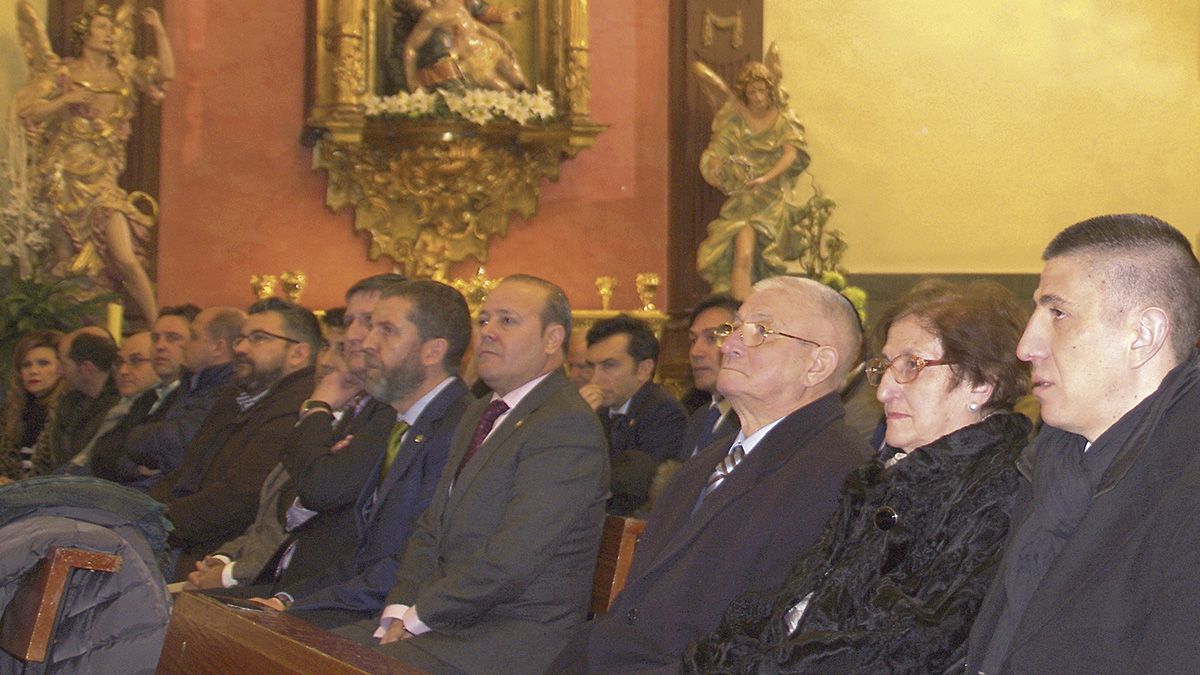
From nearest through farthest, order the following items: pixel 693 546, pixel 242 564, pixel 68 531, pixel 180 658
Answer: pixel 180 658, pixel 693 546, pixel 68 531, pixel 242 564

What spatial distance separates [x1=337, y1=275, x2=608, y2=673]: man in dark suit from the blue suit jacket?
0.43ft

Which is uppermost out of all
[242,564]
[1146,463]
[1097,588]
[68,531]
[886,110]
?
[886,110]

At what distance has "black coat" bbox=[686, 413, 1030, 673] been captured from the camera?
244 cm

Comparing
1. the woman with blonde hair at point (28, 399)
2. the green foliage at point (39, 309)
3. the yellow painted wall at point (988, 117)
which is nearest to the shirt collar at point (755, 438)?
the woman with blonde hair at point (28, 399)

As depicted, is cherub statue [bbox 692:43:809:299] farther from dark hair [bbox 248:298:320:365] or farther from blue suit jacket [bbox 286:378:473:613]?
blue suit jacket [bbox 286:378:473:613]

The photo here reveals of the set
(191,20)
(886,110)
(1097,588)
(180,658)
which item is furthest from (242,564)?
(886,110)

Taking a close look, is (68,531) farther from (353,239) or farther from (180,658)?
(353,239)

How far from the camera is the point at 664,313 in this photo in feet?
32.9

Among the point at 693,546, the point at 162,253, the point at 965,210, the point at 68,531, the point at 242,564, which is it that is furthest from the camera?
the point at 965,210

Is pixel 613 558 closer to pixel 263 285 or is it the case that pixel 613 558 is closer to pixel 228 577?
pixel 228 577

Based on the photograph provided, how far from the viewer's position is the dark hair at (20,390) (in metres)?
6.98

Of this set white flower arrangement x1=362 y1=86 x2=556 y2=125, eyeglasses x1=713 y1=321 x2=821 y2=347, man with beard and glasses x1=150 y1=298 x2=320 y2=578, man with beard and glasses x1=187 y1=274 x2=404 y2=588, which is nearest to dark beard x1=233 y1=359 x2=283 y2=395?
man with beard and glasses x1=150 y1=298 x2=320 y2=578

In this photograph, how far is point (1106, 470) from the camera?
211 centimetres

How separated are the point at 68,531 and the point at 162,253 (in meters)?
6.34
